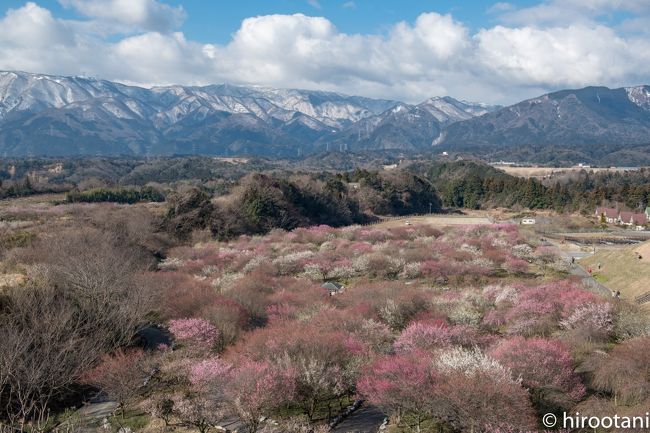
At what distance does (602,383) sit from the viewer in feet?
44.1

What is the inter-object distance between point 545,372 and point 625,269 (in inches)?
957

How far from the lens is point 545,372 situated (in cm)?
1292

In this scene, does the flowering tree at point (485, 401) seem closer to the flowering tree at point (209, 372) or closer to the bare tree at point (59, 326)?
the flowering tree at point (209, 372)

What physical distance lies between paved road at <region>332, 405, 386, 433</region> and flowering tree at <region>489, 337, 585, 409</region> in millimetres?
3617

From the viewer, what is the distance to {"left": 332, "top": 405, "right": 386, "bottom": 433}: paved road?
1276 centimetres

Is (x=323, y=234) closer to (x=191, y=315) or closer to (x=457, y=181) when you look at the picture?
(x=191, y=315)

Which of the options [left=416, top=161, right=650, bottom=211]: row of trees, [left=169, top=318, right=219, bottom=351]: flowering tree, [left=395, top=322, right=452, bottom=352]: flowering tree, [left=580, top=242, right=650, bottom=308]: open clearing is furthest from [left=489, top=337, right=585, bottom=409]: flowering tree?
[left=416, top=161, right=650, bottom=211]: row of trees

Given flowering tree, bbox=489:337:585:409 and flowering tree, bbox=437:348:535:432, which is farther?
flowering tree, bbox=489:337:585:409

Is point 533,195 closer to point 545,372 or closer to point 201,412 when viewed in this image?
point 545,372

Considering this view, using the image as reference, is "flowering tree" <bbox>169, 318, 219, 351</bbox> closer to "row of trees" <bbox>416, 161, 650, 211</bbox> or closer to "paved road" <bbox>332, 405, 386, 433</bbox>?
"paved road" <bbox>332, 405, 386, 433</bbox>

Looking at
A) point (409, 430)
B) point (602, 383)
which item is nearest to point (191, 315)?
point (409, 430)

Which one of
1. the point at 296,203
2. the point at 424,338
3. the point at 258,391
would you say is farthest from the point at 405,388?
the point at 296,203

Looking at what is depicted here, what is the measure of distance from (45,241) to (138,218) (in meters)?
13.9

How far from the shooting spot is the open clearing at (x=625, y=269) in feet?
95.5
